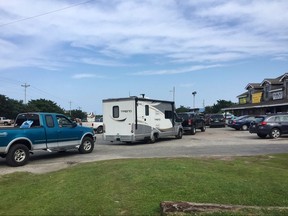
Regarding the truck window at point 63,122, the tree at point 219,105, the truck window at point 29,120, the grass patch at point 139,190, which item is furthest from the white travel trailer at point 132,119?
the tree at point 219,105

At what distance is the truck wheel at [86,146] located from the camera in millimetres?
16297

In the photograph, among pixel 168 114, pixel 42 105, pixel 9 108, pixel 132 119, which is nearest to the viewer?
pixel 132 119

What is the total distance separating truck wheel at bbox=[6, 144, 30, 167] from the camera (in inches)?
501

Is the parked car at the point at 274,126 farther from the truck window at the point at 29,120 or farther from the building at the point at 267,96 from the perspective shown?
the building at the point at 267,96

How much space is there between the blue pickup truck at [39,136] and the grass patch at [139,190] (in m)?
3.35

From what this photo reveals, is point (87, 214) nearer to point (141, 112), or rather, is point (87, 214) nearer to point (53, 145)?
point (53, 145)

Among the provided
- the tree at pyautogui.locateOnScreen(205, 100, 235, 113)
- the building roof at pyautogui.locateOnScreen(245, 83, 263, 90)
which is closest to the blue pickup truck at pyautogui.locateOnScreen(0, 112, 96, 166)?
the building roof at pyautogui.locateOnScreen(245, 83, 263, 90)

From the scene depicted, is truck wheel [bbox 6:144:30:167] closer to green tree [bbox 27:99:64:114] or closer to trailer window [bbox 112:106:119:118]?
trailer window [bbox 112:106:119:118]

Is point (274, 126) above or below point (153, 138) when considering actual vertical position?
above

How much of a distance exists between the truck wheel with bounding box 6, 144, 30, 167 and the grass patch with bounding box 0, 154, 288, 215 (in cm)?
322

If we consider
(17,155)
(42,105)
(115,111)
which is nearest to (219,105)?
(42,105)

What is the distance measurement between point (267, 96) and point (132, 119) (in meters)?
40.6

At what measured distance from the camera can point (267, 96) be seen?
182 feet

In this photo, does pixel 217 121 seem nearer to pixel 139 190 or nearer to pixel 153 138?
pixel 153 138
